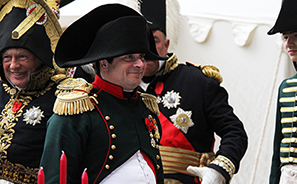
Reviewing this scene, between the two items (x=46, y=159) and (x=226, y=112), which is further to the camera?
(x=226, y=112)

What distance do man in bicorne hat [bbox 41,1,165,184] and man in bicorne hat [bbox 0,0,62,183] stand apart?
0.52m

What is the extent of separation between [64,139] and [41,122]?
2.26 ft

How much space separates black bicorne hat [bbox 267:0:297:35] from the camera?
3141 mm

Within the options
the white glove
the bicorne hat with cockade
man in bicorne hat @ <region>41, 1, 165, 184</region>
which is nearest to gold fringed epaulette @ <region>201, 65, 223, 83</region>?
the white glove

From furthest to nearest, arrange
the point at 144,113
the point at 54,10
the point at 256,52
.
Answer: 1. the point at 256,52
2. the point at 54,10
3. the point at 144,113

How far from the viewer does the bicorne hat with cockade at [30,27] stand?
2938 mm

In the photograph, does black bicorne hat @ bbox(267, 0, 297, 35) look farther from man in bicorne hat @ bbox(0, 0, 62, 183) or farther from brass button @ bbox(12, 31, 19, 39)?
brass button @ bbox(12, 31, 19, 39)

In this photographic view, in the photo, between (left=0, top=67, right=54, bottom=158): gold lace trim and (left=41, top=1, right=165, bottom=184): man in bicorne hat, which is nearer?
(left=41, top=1, right=165, bottom=184): man in bicorne hat

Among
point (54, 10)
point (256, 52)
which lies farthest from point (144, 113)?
point (256, 52)

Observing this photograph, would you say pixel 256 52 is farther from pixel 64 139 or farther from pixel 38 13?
pixel 64 139

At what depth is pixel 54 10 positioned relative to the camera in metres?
3.24

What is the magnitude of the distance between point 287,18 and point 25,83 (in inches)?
64.8

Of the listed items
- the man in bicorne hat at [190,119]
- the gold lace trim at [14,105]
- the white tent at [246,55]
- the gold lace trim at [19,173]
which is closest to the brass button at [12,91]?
the gold lace trim at [14,105]

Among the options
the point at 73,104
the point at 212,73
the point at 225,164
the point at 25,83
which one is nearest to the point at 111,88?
the point at 73,104
